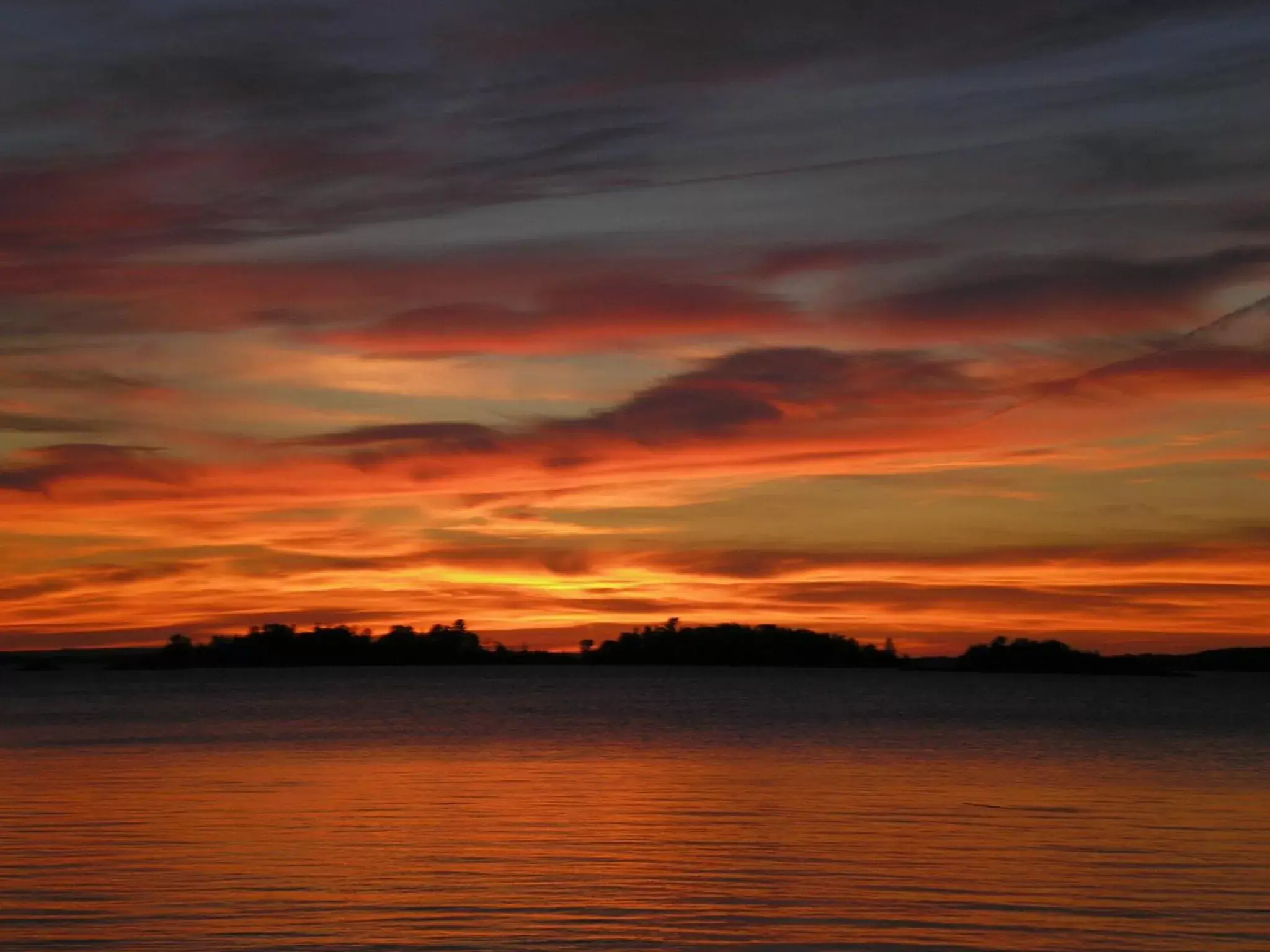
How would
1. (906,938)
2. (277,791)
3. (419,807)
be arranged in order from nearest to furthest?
(906,938) → (419,807) → (277,791)

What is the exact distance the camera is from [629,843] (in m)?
28.0

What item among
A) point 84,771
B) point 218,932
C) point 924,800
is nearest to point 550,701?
point 84,771

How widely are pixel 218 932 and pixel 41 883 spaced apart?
16.2 ft

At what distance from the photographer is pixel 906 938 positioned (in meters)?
18.8

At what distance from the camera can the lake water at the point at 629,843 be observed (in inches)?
771

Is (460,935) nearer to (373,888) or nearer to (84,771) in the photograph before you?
(373,888)

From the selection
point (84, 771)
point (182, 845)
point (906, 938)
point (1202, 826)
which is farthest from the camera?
point (84, 771)

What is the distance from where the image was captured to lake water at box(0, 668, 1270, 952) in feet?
64.3

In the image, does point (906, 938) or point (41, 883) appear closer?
point (906, 938)

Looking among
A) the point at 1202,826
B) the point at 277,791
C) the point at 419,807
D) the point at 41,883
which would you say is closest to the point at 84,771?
the point at 277,791

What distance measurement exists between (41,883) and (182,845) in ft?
15.7

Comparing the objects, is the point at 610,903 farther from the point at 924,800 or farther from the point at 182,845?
the point at 924,800

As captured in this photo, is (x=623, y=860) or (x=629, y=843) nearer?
(x=623, y=860)

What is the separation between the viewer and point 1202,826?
1258 inches
